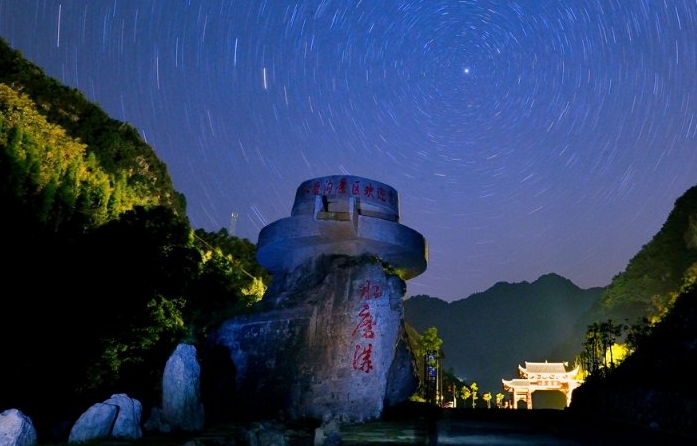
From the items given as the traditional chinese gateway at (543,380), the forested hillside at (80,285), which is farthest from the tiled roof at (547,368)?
the forested hillside at (80,285)

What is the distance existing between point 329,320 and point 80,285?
22.2 ft

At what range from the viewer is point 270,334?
1339 cm

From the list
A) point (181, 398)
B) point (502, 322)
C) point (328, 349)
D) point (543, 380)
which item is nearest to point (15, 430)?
point (181, 398)

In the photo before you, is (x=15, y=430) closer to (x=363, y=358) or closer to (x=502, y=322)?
(x=363, y=358)

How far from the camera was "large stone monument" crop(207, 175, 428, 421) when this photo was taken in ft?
40.2

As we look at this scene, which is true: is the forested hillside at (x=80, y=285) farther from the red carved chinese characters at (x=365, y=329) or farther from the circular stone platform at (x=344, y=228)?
the red carved chinese characters at (x=365, y=329)

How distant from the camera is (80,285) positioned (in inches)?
552

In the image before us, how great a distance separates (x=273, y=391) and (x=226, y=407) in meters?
1.33

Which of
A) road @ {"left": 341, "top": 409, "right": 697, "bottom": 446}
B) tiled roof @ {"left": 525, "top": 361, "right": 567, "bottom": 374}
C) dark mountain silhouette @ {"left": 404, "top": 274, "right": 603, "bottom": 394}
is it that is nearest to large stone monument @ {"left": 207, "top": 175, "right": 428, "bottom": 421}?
road @ {"left": 341, "top": 409, "right": 697, "bottom": 446}

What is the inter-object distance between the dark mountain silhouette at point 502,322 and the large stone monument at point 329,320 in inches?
3612

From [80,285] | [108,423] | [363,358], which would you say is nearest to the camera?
[108,423]

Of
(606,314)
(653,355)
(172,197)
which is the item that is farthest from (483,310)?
(653,355)

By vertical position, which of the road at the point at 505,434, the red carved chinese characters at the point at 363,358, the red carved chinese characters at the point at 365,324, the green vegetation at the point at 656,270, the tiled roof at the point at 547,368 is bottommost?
the road at the point at 505,434

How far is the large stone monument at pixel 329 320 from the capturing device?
12.2m
